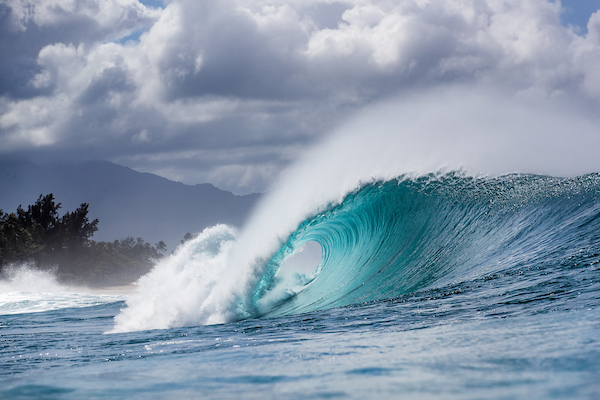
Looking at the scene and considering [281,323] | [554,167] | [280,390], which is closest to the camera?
[280,390]

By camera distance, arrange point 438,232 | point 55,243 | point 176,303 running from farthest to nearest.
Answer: point 55,243 < point 438,232 < point 176,303

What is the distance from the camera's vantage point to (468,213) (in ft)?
36.5

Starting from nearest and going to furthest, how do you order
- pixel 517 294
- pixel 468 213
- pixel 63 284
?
pixel 517 294 < pixel 468 213 < pixel 63 284

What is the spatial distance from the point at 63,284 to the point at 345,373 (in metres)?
54.3

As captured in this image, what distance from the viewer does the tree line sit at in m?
44.1

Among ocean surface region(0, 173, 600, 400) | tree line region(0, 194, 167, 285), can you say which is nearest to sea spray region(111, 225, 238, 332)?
ocean surface region(0, 173, 600, 400)

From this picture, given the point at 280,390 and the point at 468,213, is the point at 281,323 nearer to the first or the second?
the point at 280,390

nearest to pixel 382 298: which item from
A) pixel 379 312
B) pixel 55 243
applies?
pixel 379 312

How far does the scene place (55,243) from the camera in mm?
51969

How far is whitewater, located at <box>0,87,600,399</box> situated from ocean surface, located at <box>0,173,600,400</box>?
3cm

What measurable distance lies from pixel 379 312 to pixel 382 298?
1885 millimetres

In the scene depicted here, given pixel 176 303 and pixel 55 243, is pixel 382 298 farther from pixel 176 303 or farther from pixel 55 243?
pixel 55 243

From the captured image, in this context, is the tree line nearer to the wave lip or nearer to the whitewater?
the whitewater

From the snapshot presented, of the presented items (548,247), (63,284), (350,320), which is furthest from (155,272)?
(63,284)
